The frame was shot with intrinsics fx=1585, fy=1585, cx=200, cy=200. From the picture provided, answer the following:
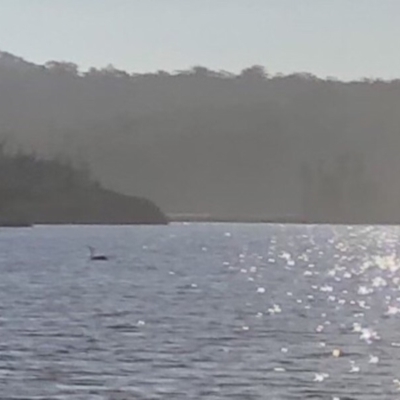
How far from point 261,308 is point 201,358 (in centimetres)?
3823

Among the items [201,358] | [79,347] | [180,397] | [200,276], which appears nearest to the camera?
[180,397]

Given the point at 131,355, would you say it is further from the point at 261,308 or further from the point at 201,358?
the point at 261,308

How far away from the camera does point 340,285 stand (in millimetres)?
151750

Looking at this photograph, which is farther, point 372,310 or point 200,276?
point 200,276

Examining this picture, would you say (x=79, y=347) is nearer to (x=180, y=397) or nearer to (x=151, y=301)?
(x=180, y=397)

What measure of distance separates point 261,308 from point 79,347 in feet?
112

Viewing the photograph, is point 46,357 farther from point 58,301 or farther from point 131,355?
point 58,301

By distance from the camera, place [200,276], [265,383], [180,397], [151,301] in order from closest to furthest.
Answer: [180,397] < [265,383] < [151,301] < [200,276]

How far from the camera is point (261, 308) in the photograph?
11050 cm

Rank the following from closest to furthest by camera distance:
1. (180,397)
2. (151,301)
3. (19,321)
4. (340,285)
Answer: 1. (180,397)
2. (19,321)
3. (151,301)
4. (340,285)

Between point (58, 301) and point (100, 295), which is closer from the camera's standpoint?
point (58, 301)

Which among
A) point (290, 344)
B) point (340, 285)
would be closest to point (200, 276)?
point (340, 285)

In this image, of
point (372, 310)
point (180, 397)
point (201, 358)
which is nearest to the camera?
point (180, 397)

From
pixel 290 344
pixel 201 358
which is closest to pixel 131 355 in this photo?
pixel 201 358
